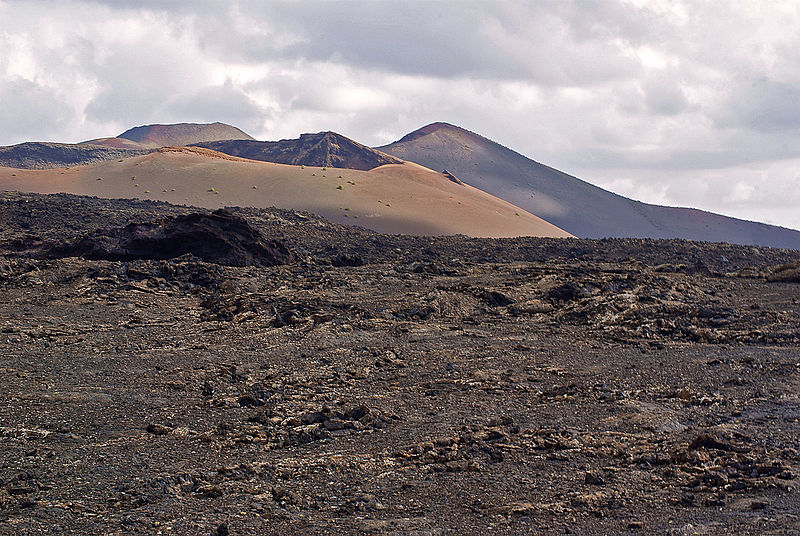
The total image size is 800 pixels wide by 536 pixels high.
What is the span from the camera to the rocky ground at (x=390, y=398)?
698 centimetres

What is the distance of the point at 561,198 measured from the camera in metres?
114

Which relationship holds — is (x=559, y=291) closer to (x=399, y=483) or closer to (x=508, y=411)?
(x=508, y=411)

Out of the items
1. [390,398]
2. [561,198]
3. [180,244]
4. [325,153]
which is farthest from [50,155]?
[390,398]

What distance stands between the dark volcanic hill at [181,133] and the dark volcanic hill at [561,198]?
225 feet

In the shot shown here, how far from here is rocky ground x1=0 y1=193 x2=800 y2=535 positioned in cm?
698

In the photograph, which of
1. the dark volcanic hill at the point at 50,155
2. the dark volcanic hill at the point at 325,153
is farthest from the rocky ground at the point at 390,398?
the dark volcanic hill at the point at 50,155

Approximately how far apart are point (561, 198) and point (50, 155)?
74279 mm

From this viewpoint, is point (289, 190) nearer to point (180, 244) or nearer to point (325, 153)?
point (180, 244)

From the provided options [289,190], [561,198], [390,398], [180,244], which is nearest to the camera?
[390,398]

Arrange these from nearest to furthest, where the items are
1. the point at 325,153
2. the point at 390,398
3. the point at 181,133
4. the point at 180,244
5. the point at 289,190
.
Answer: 1. the point at 390,398
2. the point at 180,244
3. the point at 289,190
4. the point at 325,153
5. the point at 181,133

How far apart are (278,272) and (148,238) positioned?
4.31 m

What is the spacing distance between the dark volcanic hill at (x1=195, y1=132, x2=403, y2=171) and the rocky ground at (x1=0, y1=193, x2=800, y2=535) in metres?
82.7

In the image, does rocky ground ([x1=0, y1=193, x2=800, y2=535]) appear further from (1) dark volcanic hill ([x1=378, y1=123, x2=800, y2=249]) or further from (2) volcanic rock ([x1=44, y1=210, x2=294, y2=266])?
(1) dark volcanic hill ([x1=378, y1=123, x2=800, y2=249])

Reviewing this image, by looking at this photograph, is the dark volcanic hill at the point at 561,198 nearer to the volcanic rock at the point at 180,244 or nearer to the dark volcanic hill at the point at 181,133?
the dark volcanic hill at the point at 181,133
